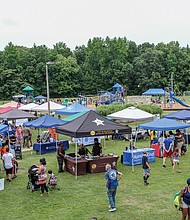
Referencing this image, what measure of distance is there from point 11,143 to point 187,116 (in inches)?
429

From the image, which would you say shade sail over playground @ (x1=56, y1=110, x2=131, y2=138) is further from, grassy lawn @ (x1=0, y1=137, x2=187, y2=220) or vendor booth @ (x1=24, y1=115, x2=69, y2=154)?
vendor booth @ (x1=24, y1=115, x2=69, y2=154)

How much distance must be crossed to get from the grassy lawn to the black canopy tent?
1817 millimetres

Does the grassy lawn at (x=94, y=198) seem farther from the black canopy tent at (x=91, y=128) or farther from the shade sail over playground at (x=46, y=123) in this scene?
the shade sail over playground at (x=46, y=123)

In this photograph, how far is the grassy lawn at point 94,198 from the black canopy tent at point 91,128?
182cm

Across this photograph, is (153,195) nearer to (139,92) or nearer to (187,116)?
(187,116)

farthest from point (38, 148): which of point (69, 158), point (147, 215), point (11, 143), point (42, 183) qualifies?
point (147, 215)

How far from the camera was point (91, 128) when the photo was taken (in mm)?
14438

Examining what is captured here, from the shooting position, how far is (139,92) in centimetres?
7538

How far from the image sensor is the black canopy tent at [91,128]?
14156 millimetres

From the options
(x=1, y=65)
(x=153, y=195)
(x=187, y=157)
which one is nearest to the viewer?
(x=153, y=195)

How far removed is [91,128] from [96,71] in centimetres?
6278

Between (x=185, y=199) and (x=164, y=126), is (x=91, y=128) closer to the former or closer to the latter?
(x=164, y=126)

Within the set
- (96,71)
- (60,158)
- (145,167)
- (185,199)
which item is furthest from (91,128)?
(96,71)

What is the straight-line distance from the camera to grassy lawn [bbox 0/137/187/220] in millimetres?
9945
